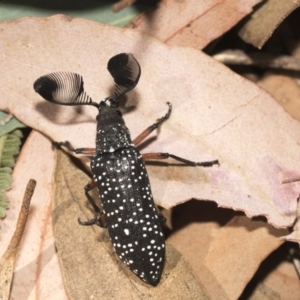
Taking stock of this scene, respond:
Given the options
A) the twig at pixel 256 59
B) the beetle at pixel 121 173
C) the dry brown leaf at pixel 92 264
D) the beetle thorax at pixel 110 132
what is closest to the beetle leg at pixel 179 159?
the beetle at pixel 121 173

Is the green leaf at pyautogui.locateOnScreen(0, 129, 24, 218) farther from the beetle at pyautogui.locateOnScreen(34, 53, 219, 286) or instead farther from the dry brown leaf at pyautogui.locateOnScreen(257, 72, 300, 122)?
the dry brown leaf at pyautogui.locateOnScreen(257, 72, 300, 122)

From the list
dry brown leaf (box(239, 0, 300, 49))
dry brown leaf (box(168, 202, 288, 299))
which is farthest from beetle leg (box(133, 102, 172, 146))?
dry brown leaf (box(239, 0, 300, 49))

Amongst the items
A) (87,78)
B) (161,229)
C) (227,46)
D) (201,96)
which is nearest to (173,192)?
(161,229)

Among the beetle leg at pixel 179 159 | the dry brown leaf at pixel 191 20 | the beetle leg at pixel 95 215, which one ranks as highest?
the dry brown leaf at pixel 191 20

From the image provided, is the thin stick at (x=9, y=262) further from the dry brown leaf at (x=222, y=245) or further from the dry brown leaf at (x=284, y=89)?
the dry brown leaf at (x=284, y=89)

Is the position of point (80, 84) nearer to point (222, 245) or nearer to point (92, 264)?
point (92, 264)

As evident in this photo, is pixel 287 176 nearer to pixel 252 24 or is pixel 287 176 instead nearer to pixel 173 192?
pixel 173 192

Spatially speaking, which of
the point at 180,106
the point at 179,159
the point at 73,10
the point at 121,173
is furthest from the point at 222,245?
the point at 73,10
